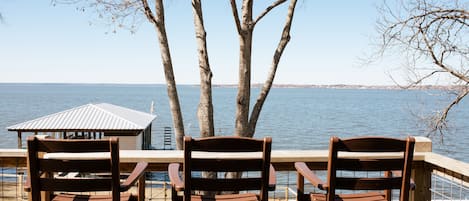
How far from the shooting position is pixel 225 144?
6.79 ft

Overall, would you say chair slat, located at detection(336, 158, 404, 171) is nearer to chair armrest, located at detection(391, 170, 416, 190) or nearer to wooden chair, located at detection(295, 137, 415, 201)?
wooden chair, located at detection(295, 137, 415, 201)

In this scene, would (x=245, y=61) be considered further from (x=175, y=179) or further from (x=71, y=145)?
(x=71, y=145)

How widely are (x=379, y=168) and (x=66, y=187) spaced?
162 centimetres

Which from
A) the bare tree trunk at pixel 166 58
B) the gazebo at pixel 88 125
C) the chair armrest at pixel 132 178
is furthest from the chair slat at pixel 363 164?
the gazebo at pixel 88 125

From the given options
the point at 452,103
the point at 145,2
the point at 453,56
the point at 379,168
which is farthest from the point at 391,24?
the point at 379,168

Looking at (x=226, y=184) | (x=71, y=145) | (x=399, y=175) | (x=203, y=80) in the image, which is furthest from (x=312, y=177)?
(x=203, y=80)

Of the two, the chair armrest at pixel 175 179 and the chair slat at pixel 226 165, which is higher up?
the chair slat at pixel 226 165

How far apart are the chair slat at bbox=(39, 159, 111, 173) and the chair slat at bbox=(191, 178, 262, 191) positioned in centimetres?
45

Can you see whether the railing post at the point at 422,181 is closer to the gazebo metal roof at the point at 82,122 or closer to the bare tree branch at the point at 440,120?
the bare tree branch at the point at 440,120

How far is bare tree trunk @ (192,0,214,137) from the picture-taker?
4.95 m

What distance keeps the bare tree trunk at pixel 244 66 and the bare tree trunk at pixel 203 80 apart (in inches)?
13.7

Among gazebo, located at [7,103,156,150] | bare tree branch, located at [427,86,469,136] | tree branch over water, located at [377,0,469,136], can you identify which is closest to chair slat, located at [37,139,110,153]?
tree branch over water, located at [377,0,469,136]

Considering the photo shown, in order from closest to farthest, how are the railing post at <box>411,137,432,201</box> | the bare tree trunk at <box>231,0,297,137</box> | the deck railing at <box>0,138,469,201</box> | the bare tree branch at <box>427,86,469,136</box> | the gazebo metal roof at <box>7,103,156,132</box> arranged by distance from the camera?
the deck railing at <box>0,138,469,201</box>, the railing post at <box>411,137,432,201</box>, the bare tree trunk at <box>231,0,297,137</box>, the bare tree branch at <box>427,86,469,136</box>, the gazebo metal roof at <box>7,103,156,132</box>

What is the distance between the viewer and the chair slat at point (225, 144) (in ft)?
6.75
